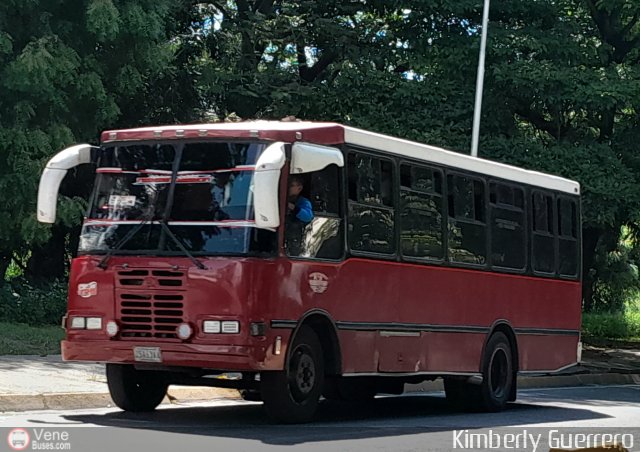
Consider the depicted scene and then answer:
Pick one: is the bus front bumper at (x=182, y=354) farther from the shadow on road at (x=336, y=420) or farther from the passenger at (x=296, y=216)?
the passenger at (x=296, y=216)

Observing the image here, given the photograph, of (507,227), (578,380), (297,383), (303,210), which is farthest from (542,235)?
(297,383)

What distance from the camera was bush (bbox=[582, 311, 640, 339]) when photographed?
37.4 meters

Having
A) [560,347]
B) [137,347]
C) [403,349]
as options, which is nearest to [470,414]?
[403,349]

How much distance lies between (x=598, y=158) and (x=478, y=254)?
12.9m

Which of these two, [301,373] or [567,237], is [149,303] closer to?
[301,373]

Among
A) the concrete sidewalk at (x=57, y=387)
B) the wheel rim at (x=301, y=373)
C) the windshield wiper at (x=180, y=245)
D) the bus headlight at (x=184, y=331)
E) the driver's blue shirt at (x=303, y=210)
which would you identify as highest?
the driver's blue shirt at (x=303, y=210)

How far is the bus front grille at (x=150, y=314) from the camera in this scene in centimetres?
1257

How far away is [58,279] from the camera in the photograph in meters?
26.2

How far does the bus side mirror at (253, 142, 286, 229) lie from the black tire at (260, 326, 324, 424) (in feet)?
5.31

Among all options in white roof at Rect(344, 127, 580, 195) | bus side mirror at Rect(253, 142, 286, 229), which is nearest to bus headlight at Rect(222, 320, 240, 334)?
bus side mirror at Rect(253, 142, 286, 229)

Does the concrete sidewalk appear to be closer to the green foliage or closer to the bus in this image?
the bus

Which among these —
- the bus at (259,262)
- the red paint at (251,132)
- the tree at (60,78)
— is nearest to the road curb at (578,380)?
the bus at (259,262)

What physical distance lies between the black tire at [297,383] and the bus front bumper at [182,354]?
29 centimetres

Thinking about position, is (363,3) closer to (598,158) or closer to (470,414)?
(598,158)
